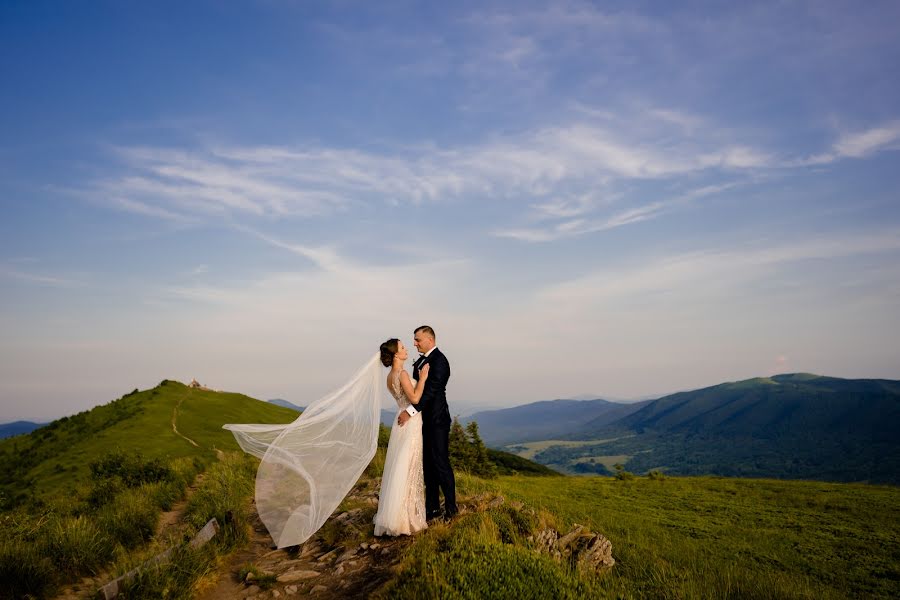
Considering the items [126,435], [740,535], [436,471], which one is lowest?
[740,535]

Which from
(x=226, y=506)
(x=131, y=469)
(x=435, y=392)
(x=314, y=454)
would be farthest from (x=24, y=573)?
(x=131, y=469)

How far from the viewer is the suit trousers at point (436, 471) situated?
36.8 feet

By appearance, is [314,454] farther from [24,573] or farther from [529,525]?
[24,573]

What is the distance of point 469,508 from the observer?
12.0 m

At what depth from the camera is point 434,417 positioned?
443 inches

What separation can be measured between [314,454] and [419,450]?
3.01m

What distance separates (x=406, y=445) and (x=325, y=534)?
11.0ft

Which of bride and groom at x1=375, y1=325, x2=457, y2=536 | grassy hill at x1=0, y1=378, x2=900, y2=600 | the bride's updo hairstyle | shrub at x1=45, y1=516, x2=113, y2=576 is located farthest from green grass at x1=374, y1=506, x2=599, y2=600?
shrub at x1=45, y1=516, x2=113, y2=576

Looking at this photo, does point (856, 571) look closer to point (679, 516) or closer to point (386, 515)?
point (679, 516)

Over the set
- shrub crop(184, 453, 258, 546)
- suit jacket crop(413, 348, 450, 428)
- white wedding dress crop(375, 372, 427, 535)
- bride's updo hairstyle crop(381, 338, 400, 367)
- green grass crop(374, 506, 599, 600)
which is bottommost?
shrub crop(184, 453, 258, 546)

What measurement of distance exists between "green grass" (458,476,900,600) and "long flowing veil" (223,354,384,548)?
5.46 m

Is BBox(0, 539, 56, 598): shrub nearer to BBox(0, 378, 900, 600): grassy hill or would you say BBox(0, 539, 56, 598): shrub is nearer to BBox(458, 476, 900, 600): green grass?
BBox(0, 378, 900, 600): grassy hill

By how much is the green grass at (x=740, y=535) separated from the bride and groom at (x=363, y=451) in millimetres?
3673

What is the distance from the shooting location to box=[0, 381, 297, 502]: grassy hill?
1096 inches
